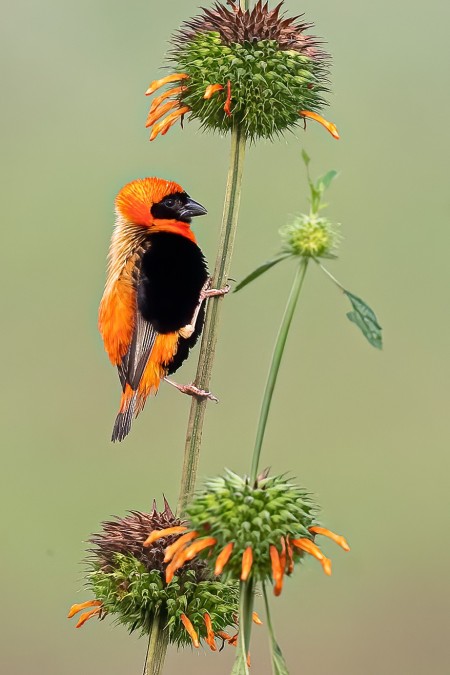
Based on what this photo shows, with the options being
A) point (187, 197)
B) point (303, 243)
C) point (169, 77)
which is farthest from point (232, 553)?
point (187, 197)

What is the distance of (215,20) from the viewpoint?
1997mm

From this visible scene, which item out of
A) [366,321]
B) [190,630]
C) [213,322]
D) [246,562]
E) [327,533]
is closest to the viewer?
[366,321]

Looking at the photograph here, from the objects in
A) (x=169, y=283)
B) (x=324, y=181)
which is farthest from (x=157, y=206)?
(x=324, y=181)

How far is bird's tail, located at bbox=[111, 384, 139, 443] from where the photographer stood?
8.23 ft

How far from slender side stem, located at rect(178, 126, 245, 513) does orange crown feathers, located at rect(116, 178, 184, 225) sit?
25.3 inches

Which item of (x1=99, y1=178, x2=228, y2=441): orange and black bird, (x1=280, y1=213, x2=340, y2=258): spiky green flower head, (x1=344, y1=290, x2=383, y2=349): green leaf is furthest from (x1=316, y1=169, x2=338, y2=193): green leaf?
(x1=99, y1=178, x2=228, y2=441): orange and black bird

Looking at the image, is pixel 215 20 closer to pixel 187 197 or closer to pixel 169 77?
pixel 169 77

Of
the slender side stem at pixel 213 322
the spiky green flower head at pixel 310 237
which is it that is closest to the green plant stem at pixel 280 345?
the spiky green flower head at pixel 310 237

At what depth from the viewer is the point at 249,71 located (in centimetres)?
194

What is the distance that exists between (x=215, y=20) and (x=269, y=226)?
13.1ft

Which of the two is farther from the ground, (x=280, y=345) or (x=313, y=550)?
(x=280, y=345)

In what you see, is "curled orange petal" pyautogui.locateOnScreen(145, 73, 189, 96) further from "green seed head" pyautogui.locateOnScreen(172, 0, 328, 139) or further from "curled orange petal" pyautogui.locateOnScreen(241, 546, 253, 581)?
"curled orange petal" pyautogui.locateOnScreen(241, 546, 253, 581)

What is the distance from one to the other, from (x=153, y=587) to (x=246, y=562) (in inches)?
16.3

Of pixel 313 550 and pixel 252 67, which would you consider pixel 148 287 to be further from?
pixel 313 550
